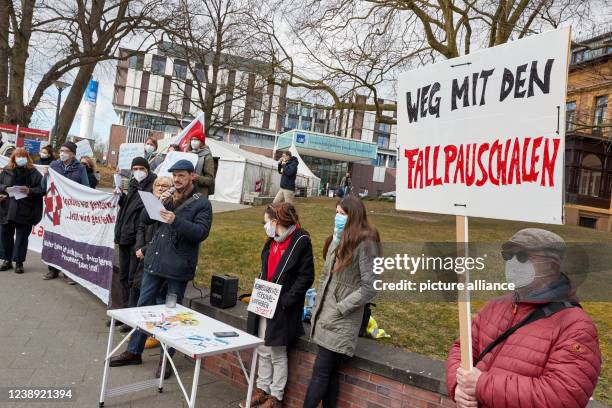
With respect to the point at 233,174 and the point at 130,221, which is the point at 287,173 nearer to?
the point at 130,221

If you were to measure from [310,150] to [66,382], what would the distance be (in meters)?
45.1

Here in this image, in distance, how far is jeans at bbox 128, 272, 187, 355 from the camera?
15.1ft

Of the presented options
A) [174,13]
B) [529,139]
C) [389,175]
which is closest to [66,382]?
[529,139]

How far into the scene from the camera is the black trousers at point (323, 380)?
3.47 m

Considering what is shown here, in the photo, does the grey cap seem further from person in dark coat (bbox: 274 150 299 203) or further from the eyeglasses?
person in dark coat (bbox: 274 150 299 203)

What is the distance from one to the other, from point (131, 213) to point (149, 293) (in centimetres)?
139

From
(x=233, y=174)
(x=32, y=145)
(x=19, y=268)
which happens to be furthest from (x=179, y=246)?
(x=233, y=174)

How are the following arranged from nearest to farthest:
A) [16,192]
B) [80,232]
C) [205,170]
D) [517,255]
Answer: [517,255] < [80,232] < [205,170] < [16,192]

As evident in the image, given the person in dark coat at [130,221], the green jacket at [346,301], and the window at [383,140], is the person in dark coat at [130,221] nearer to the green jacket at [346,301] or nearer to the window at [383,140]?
the green jacket at [346,301]

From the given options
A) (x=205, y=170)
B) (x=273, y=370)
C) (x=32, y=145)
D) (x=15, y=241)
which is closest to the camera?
(x=273, y=370)

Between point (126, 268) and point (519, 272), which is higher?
point (519, 272)

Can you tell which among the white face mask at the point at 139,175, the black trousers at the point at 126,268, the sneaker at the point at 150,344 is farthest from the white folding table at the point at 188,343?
the white face mask at the point at 139,175

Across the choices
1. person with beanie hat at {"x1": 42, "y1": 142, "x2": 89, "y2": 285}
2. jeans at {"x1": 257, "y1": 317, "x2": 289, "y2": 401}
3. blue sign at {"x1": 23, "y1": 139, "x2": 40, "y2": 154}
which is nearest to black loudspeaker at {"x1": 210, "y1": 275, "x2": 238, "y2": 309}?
jeans at {"x1": 257, "y1": 317, "x2": 289, "y2": 401}

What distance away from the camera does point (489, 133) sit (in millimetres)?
2225
